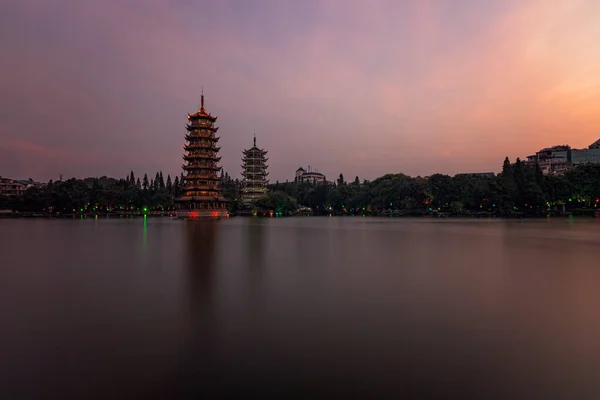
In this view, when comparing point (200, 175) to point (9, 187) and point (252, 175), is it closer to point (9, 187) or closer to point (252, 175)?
point (252, 175)

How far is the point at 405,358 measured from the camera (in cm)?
521

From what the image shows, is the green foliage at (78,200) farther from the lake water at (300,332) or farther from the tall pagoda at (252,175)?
the lake water at (300,332)

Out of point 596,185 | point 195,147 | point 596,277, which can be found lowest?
point 596,277

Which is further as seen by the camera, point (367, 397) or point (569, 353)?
point (569, 353)

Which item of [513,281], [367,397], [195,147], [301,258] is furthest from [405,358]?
[195,147]

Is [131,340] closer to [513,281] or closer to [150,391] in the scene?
[150,391]

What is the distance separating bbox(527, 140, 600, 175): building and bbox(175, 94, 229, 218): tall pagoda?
4109 inches

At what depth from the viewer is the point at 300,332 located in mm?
6312

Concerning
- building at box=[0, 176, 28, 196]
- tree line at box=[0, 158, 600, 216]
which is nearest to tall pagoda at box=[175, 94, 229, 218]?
tree line at box=[0, 158, 600, 216]

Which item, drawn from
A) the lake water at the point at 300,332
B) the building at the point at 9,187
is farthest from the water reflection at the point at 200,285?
the building at the point at 9,187

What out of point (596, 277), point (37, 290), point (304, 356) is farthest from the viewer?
point (596, 277)

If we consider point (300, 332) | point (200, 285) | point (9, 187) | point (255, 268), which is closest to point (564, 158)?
point (255, 268)

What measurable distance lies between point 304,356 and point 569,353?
4.09 m

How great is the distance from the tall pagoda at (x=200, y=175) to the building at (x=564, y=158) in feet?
342
